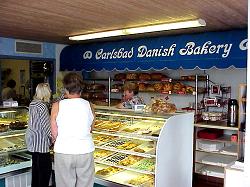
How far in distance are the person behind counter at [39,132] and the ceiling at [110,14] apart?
110cm

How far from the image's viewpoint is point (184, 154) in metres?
4.24

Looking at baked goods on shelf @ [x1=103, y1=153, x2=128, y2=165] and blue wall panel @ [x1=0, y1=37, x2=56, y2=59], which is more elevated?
blue wall panel @ [x1=0, y1=37, x2=56, y2=59]

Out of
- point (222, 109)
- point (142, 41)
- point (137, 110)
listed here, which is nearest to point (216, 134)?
point (222, 109)

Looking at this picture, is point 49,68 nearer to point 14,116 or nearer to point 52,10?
point 14,116

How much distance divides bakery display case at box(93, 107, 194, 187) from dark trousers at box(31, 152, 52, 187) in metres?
0.74

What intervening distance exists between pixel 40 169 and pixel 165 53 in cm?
325

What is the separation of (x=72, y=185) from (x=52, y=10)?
2329mm

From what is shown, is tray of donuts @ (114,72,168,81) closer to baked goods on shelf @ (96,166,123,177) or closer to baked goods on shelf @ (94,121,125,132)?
baked goods on shelf @ (94,121,125,132)

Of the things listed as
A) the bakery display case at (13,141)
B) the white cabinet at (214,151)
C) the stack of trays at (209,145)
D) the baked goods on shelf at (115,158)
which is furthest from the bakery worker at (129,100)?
the bakery display case at (13,141)

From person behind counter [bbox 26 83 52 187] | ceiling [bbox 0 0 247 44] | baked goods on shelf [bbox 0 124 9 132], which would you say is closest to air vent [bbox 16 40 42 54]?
ceiling [bbox 0 0 247 44]

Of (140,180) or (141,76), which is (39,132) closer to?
(140,180)

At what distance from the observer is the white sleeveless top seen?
3115mm

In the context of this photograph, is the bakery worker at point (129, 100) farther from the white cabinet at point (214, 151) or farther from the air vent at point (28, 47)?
the air vent at point (28, 47)

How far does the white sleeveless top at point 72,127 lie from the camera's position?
3.12 meters
